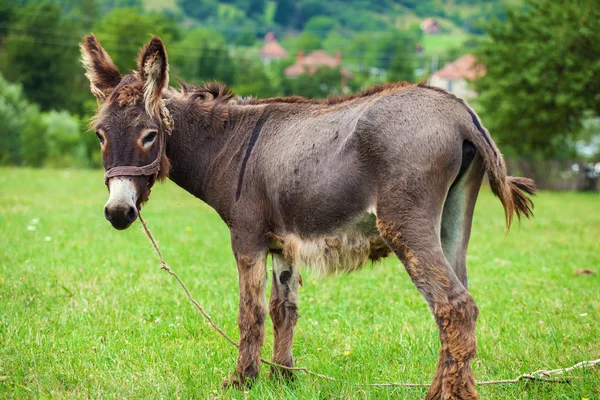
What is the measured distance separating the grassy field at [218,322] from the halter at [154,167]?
1.08m

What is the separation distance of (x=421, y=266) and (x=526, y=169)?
108 feet

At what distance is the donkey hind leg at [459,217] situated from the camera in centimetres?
429

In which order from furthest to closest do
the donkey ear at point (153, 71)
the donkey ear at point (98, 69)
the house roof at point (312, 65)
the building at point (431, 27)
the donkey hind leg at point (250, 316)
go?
the building at point (431, 27), the house roof at point (312, 65), the donkey ear at point (98, 69), the donkey hind leg at point (250, 316), the donkey ear at point (153, 71)

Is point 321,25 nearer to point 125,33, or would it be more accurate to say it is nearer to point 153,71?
point 125,33

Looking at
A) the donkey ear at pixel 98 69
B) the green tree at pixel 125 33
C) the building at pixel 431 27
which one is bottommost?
the building at pixel 431 27

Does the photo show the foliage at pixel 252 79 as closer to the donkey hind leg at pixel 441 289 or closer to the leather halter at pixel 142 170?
the leather halter at pixel 142 170

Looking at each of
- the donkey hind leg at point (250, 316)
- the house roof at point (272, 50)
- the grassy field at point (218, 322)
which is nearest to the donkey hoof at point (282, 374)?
the grassy field at point (218, 322)

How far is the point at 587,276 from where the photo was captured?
895cm

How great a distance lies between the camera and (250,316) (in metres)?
4.68

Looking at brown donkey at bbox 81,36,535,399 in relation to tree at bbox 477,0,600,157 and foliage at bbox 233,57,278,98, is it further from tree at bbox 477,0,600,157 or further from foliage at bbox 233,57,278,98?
foliage at bbox 233,57,278,98

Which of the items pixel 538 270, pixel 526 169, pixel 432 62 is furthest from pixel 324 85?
pixel 538 270

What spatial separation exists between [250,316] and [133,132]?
1.54m

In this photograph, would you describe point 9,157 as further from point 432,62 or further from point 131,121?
point 432,62

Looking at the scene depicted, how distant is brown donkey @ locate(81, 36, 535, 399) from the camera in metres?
3.96
